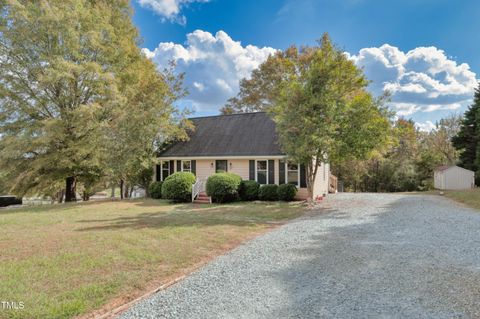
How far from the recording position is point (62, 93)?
1617 cm

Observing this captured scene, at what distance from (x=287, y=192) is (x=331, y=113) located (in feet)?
16.3

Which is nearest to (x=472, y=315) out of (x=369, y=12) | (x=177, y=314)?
(x=177, y=314)

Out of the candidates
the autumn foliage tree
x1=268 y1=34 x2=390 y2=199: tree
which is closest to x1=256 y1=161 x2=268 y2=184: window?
the autumn foliage tree

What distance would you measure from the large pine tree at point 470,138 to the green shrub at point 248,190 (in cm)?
1889

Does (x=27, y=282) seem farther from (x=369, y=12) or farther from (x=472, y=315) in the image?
(x=369, y=12)

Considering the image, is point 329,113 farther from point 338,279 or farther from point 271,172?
point 338,279

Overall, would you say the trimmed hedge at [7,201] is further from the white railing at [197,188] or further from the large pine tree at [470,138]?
the large pine tree at [470,138]

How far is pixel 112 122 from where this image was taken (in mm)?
16953

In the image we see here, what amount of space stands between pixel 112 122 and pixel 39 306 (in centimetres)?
1514

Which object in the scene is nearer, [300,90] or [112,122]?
[300,90]

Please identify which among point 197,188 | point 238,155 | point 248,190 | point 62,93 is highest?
point 62,93

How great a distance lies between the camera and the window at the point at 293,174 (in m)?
15.4

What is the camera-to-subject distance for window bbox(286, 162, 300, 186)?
50.4 feet

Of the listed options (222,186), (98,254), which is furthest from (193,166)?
(98,254)
